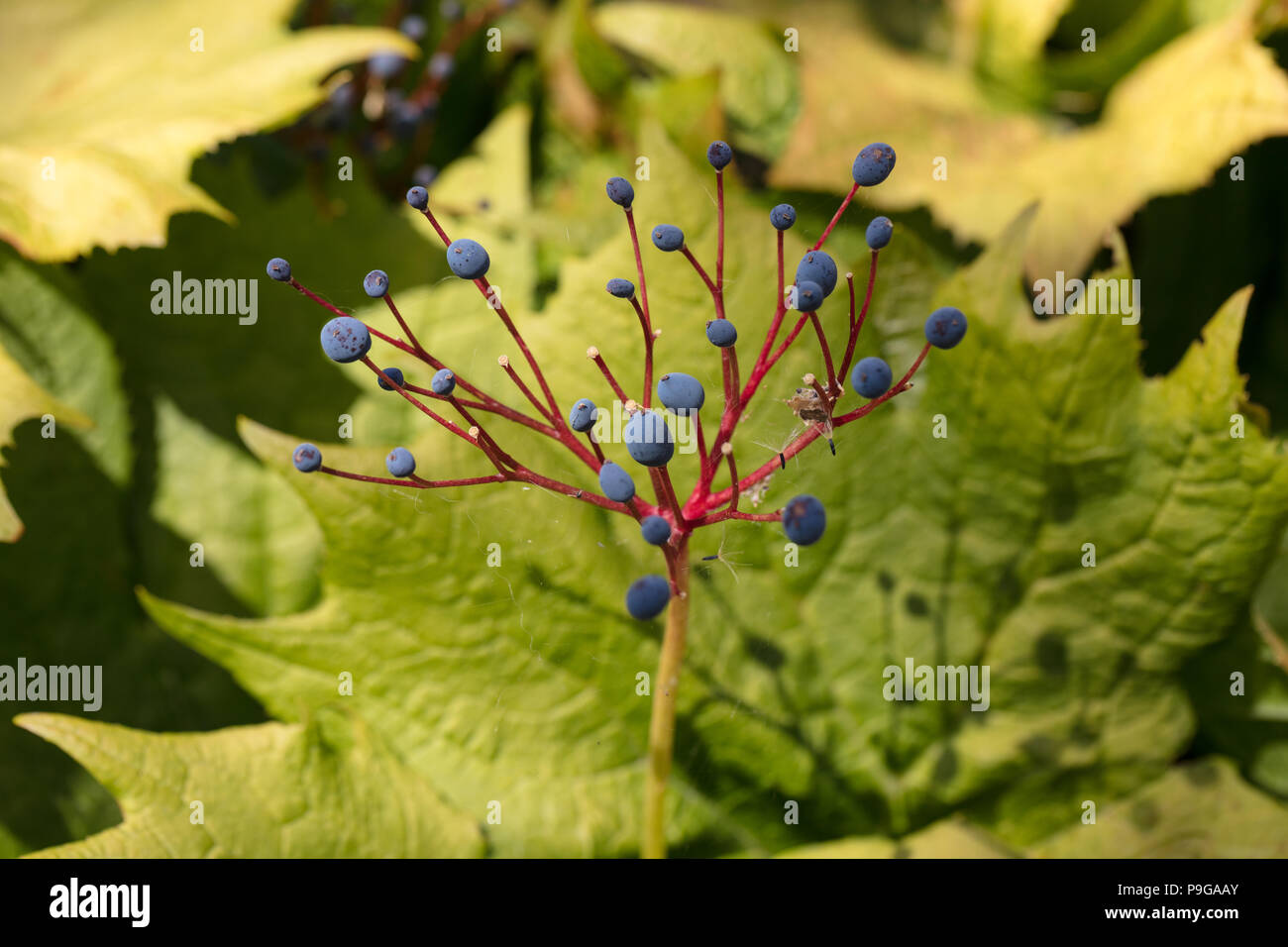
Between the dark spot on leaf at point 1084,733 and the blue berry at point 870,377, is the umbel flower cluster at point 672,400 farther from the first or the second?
the dark spot on leaf at point 1084,733

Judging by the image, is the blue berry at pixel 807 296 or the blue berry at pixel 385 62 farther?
the blue berry at pixel 385 62

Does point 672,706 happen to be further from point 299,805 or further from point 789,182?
point 789,182

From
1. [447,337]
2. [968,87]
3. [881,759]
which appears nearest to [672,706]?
[881,759]

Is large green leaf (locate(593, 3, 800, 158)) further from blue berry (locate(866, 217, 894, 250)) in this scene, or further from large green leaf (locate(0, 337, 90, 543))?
large green leaf (locate(0, 337, 90, 543))

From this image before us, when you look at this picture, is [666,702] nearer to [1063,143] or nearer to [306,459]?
[306,459]

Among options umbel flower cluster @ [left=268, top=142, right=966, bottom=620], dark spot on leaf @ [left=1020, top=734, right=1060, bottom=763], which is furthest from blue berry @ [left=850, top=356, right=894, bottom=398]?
dark spot on leaf @ [left=1020, top=734, right=1060, bottom=763]

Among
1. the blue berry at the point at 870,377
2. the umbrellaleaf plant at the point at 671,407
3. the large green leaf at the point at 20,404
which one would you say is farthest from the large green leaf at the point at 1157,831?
the large green leaf at the point at 20,404

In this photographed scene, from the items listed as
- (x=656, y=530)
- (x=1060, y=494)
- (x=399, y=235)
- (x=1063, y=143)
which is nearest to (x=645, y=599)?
(x=656, y=530)
